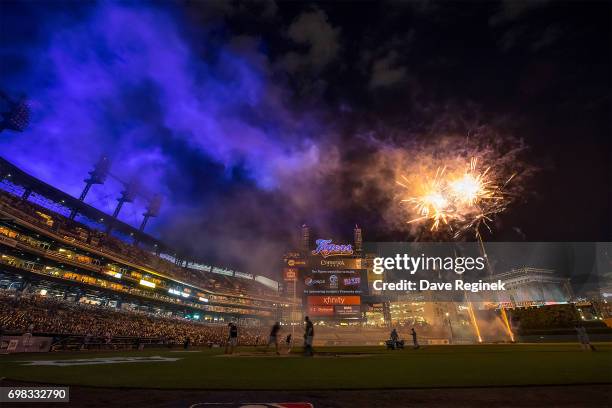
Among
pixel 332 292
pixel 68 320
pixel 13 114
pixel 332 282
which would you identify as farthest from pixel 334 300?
Result: pixel 13 114

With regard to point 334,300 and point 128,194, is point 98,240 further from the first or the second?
point 334,300

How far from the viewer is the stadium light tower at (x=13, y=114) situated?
55.7 metres

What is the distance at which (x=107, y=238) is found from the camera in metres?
71.4

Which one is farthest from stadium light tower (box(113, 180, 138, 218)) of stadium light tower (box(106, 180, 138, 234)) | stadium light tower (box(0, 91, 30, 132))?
stadium light tower (box(0, 91, 30, 132))

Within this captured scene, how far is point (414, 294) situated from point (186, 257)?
323 feet

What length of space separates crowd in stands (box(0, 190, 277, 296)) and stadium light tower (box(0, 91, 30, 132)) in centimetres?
1366

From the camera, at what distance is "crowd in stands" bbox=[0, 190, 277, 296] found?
50469mm

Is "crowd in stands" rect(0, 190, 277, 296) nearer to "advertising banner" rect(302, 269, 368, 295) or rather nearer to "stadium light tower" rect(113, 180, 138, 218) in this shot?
"stadium light tower" rect(113, 180, 138, 218)

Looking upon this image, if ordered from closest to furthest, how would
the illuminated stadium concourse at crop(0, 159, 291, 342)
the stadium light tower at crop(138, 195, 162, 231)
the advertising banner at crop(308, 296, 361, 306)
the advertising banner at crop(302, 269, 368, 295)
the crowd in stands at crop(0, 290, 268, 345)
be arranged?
1. the crowd in stands at crop(0, 290, 268, 345)
2. the illuminated stadium concourse at crop(0, 159, 291, 342)
3. the advertising banner at crop(308, 296, 361, 306)
4. the advertising banner at crop(302, 269, 368, 295)
5. the stadium light tower at crop(138, 195, 162, 231)

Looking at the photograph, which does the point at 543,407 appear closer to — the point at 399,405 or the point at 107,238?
the point at 399,405

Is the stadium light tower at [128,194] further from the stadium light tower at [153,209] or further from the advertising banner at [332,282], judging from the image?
the advertising banner at [332,282]

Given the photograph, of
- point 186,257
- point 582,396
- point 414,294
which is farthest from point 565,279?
point 582,396

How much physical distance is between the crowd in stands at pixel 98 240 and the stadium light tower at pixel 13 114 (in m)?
13.7

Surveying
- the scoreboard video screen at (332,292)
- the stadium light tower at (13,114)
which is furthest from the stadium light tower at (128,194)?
the scoreboard video screen at (332,292)
